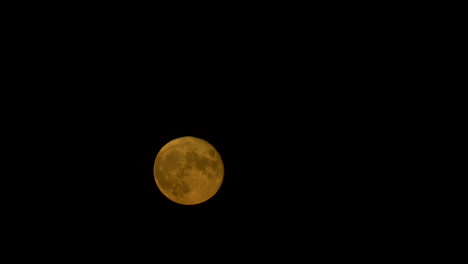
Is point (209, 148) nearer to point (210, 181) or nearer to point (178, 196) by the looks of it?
point (210, 181)

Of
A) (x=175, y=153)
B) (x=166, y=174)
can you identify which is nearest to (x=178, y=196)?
(x=166, y=174)

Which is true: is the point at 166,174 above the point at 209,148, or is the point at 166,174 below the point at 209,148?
below

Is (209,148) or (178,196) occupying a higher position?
(209,148)

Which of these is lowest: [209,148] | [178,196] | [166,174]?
[178,196]

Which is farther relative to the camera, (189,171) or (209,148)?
(209,148)

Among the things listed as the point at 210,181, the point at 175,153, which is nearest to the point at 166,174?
the point at 175,153

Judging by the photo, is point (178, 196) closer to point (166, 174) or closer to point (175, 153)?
point (166, 174)
